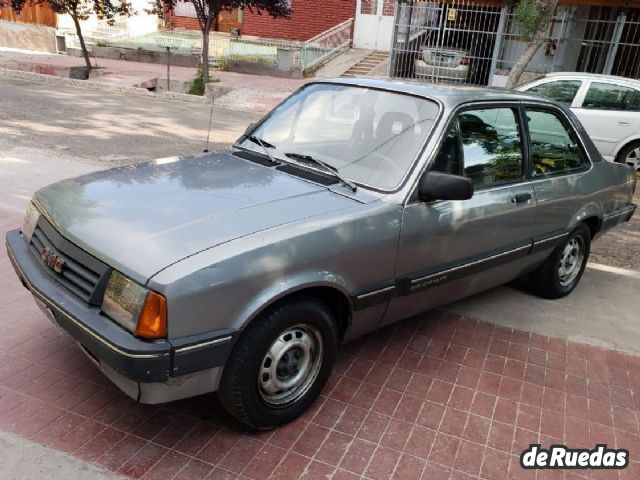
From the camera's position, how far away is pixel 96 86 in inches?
637

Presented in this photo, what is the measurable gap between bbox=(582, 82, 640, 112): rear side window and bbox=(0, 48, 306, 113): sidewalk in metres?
8.21

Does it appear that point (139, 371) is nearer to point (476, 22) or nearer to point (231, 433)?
point (231, 433)

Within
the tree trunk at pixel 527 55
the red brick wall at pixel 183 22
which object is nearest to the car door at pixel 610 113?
the tree trunk at pixel 527 55

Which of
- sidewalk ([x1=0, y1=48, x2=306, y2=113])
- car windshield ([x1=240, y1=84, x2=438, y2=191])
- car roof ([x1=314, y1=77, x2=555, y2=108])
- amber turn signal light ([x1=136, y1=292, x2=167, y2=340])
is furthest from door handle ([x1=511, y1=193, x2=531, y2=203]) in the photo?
sidewalk ([x1=0, y1=48, x2=306, y2=113])

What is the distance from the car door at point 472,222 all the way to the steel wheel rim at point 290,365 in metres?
0.61

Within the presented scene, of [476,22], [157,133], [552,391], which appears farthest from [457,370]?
[476,22]

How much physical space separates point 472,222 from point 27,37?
2642 cm

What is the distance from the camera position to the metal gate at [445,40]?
16.6 metres

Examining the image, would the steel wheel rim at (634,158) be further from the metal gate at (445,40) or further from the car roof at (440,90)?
the metal gate at (445,40)

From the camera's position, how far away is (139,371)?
96.6 inches

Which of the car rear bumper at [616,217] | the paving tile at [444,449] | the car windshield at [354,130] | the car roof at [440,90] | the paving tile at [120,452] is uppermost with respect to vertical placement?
the car roof at [440,90]

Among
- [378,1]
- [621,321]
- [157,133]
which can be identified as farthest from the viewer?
[378,1]

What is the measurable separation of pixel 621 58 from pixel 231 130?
41.8 feet

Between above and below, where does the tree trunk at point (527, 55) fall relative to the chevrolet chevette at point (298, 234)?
above
